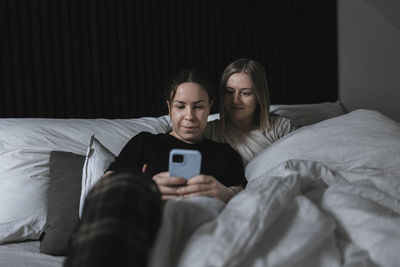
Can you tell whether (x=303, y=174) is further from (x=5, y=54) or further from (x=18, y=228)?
(x=5, y=54)

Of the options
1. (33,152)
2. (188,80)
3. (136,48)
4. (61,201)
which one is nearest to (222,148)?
(188,80)

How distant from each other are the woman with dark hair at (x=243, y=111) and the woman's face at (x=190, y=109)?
234 millimetres

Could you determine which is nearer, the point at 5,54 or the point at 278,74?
the point at 5,54

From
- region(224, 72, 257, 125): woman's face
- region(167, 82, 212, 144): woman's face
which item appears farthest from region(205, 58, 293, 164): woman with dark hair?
region(167, 82, 212, 144): woman's face

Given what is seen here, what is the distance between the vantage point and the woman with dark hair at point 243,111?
5.33 ft

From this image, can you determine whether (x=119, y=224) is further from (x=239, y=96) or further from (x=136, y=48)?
(x=136, y=48)

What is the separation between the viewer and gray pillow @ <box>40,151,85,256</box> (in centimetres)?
119

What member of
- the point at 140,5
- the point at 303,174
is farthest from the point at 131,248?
the point at 140,5

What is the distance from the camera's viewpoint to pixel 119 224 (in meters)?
0.64

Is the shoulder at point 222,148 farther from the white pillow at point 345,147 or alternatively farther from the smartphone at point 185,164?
the smartphone at point 185,164

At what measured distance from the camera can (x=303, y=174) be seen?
3.57ft

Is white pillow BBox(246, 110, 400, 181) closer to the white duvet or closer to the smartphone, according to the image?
the white duvet

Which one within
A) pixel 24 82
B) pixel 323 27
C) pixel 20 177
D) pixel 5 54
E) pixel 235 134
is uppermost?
pixel 323 27

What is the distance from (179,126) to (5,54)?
1.01 metres
